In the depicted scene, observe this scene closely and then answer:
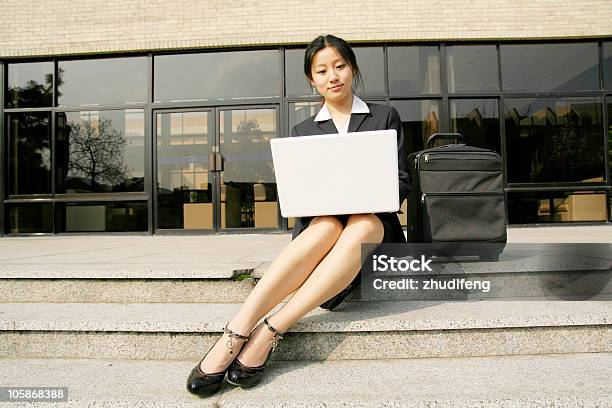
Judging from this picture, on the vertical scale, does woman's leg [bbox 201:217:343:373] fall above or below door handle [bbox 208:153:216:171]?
below

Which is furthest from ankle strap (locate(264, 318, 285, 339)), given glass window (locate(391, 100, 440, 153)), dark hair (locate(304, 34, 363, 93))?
glass window (locate(391, 100, 440, 153))

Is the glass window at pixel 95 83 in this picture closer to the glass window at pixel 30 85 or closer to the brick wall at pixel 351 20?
the glass window at pixel 30 85

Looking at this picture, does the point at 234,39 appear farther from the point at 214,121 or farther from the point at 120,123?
the point at 120,123

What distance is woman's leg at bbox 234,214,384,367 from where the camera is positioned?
5.04 feet

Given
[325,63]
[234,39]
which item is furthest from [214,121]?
[325,63]

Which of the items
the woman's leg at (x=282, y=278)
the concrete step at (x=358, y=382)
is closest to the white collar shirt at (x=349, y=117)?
the woman's leg at (x=282, y=278)

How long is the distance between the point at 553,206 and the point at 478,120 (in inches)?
65.9

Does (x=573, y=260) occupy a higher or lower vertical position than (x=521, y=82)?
lower

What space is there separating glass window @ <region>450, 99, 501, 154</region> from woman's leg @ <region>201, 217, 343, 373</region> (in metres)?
4.67

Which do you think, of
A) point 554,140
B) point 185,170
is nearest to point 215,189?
point 185,170

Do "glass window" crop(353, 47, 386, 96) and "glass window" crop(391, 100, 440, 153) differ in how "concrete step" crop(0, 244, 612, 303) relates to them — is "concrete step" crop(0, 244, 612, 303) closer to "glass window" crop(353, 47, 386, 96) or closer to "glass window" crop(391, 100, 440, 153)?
"glass window" crop(391, 100, 440, 153)

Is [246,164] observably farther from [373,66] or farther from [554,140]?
[554,140]

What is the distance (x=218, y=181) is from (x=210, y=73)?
1638 millimetres

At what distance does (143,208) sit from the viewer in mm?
5781
